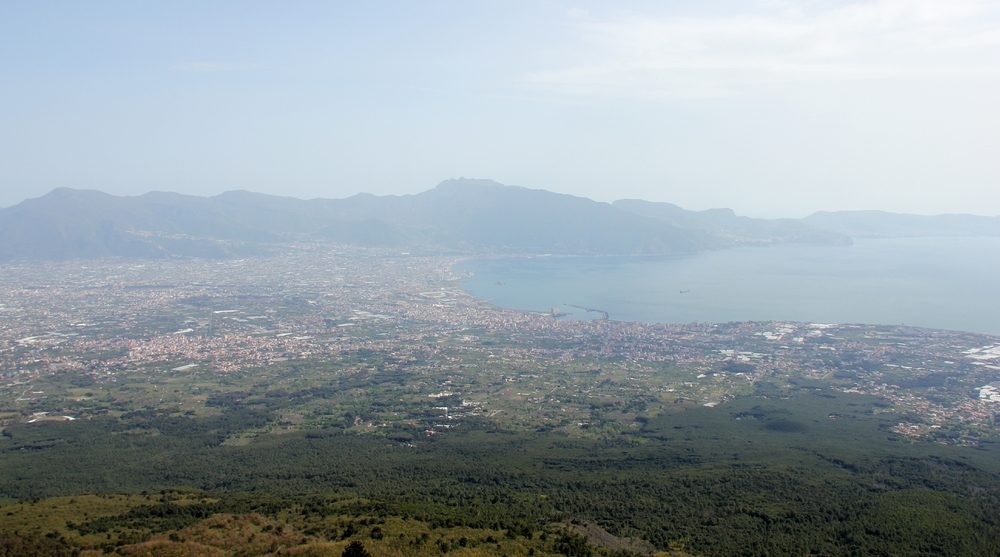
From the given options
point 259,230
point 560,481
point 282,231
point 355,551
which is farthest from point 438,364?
point 282,231

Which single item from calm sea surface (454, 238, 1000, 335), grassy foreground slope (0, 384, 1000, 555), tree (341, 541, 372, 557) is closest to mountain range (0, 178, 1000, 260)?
calm sea surface (454, 238, 1000, 335)

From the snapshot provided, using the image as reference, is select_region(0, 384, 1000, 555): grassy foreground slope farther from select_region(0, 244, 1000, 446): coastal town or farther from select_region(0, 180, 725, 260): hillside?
select_region(0, 180, 725, 260): hillside

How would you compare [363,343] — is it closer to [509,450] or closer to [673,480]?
[509,450]

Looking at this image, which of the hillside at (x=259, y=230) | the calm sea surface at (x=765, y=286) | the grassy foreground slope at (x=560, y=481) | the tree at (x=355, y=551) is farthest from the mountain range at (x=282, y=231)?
the tree at (x=355, y=551)

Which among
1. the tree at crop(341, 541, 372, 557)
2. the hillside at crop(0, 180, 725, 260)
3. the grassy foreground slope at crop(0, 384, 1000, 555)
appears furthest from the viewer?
the hillside at crop(0, 180, 725, 260)

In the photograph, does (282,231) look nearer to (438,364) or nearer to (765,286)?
(765,286)

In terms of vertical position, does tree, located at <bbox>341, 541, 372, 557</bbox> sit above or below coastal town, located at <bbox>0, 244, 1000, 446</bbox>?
above
